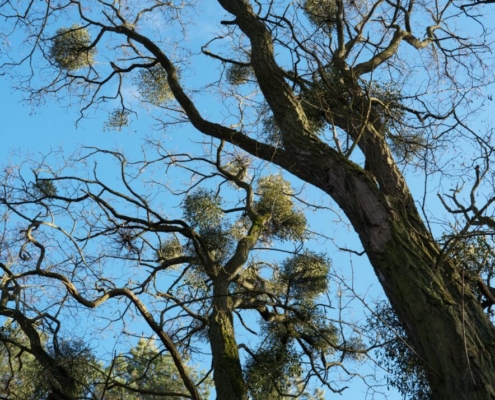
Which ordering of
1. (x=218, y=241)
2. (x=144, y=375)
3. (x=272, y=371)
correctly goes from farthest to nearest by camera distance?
(x=218, y=241), (x=272, y=371), (x=144, y=375)

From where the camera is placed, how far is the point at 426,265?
11.9 feet

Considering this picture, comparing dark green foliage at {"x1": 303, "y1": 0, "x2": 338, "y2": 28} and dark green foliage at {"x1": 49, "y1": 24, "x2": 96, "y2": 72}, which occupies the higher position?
dark green foliage at {"x1": 49, "y1": 24, "x2": 96, "y2": 72}

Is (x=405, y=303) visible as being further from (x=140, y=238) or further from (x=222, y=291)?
(x=140, y=238)

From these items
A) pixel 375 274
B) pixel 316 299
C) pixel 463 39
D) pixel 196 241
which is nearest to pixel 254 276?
pixel 316 299

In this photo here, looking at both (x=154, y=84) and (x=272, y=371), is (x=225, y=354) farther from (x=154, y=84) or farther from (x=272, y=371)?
(x=154, y=84)

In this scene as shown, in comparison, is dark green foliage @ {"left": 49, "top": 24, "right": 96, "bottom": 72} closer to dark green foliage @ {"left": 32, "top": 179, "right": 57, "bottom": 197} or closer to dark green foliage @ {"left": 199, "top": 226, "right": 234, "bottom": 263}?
dark green foliage @ {"left": 32, "top": 179, "right": 57, "bottom": 197}

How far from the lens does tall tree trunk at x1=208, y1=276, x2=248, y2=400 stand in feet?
18.3

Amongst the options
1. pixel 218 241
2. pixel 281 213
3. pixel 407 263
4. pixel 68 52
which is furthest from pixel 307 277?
pixel 407 263

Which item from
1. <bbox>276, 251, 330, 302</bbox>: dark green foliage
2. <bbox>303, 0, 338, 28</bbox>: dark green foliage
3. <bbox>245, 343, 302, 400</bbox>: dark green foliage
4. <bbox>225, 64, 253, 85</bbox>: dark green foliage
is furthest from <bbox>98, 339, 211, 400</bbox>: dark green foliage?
<bbox>303, 0, 338, 28</bbox>: dark green foliage

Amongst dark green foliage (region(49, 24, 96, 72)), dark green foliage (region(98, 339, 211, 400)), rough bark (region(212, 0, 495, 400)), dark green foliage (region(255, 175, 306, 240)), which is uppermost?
dark green foliage (region(49, 24, 96, 72))

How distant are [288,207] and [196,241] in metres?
1.50

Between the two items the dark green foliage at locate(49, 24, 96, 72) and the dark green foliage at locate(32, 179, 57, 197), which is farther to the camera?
the dark green foliage at locate(49, 24, 96, 72)

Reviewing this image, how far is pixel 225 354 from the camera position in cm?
575

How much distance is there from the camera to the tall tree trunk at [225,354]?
18.3 ft
